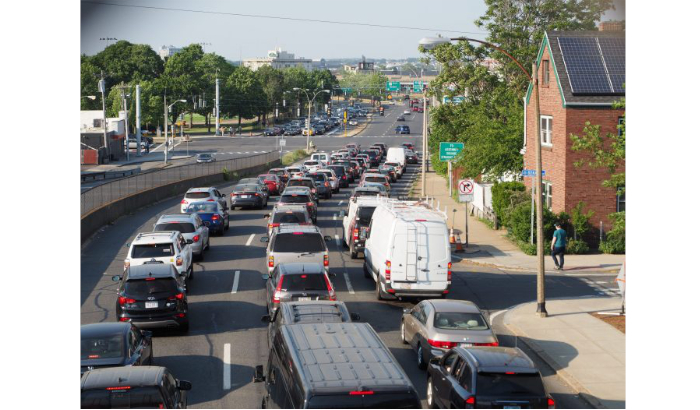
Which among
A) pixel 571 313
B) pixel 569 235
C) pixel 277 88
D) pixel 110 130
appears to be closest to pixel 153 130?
pixel 277 88

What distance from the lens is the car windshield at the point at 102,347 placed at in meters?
14.7

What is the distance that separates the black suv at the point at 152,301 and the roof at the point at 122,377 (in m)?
7.27

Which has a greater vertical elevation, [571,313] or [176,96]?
[176,96]

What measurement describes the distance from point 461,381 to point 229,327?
869cm

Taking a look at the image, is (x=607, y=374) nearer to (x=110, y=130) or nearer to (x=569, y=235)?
(x=569, y=235)

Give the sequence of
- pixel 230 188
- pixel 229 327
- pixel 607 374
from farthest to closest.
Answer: pixel 230 188, pixel 229 327, pixel 607 374

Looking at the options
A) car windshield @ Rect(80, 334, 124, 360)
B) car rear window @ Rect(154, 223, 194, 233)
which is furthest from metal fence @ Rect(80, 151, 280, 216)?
car windshield @ Rect(80, 334, 124, 360)

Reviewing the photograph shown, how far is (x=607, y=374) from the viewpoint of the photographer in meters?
17.5

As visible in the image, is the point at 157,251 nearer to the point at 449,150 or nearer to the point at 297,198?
the point at 297,198

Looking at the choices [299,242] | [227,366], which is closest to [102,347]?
[227,366]

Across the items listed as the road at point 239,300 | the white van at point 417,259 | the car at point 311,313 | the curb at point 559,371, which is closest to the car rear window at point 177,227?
the road at point 239,300

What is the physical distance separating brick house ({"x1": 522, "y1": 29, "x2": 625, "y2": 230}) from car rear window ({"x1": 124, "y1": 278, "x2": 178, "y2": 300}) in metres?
20.0

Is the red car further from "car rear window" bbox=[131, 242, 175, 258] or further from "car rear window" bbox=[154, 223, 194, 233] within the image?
"car rear window" bbox=[131, 242, 175, 258]

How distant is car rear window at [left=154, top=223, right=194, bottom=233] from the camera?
29.3 meters
